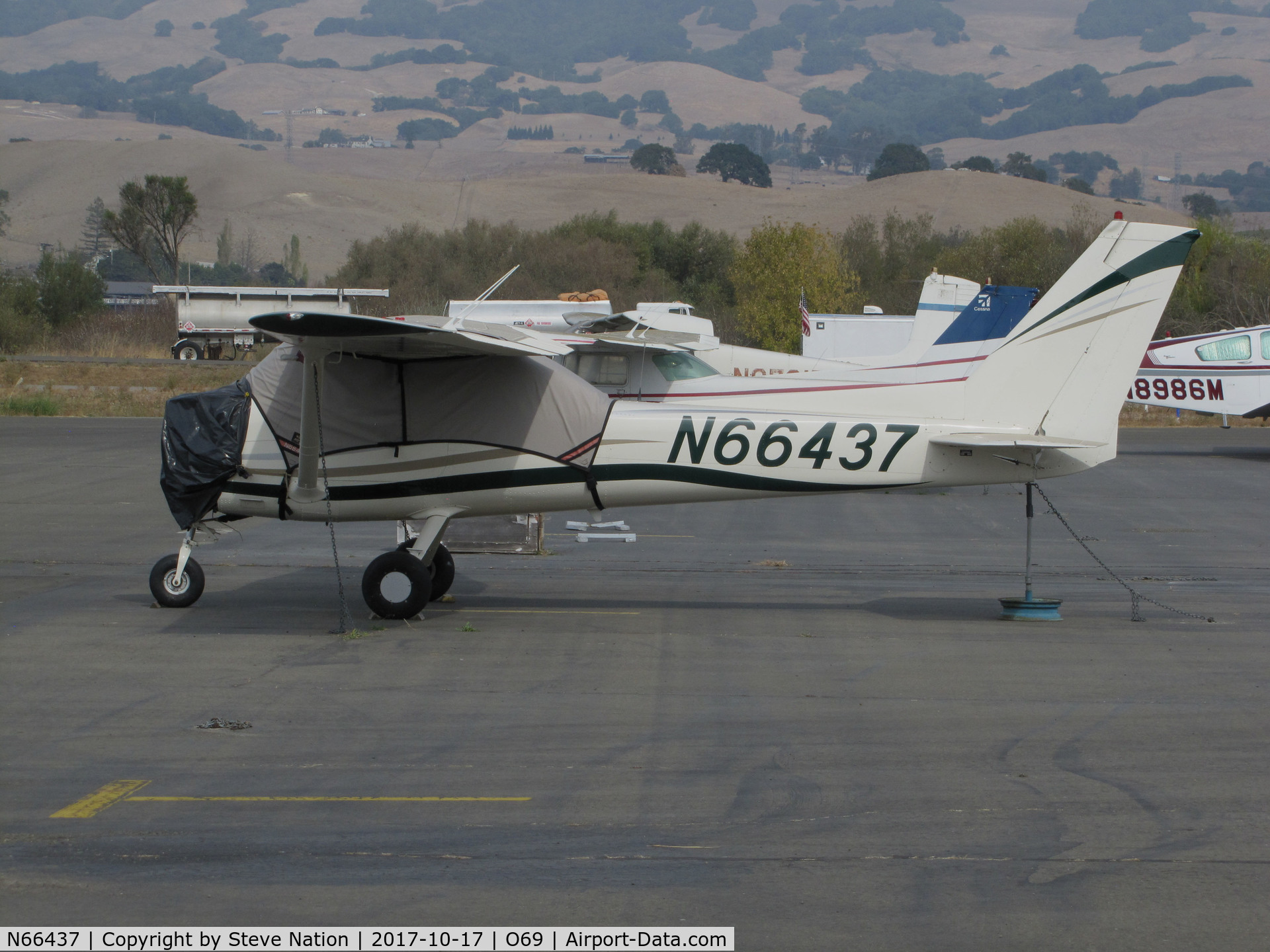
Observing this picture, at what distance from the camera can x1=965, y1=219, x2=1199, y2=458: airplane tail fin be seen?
1023 cm

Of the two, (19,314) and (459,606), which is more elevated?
(19,314)

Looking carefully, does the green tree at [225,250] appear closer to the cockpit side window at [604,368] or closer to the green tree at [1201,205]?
the cockpit side window at [604,368]

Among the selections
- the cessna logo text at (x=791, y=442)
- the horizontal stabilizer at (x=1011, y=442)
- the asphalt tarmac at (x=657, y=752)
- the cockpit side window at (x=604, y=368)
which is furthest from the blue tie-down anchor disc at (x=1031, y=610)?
the cockpit side window at (x=604, y=368)

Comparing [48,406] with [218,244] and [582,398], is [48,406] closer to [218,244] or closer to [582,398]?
[582,398]

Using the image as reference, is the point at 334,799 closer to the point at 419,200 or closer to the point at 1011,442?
the point at 1011,442

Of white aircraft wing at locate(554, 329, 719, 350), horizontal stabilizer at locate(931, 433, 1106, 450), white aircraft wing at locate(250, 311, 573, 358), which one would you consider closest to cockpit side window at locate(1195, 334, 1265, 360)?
white aircraft wing at locate(554, 329, 719, 350)

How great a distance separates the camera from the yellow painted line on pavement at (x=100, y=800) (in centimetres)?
592

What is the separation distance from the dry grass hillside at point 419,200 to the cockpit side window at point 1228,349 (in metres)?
104

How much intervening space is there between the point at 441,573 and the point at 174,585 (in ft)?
7.66

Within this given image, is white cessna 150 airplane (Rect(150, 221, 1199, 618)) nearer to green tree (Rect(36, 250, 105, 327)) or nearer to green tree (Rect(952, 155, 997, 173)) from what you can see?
green tree (Rect(36, 250, 105, 327))

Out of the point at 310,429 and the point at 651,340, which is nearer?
the point at 310,429

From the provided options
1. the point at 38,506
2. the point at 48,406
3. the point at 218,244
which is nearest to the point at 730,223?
the point at 218,244

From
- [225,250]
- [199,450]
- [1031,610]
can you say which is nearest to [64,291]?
[199,450]

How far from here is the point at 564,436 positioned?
1062 centimetres
